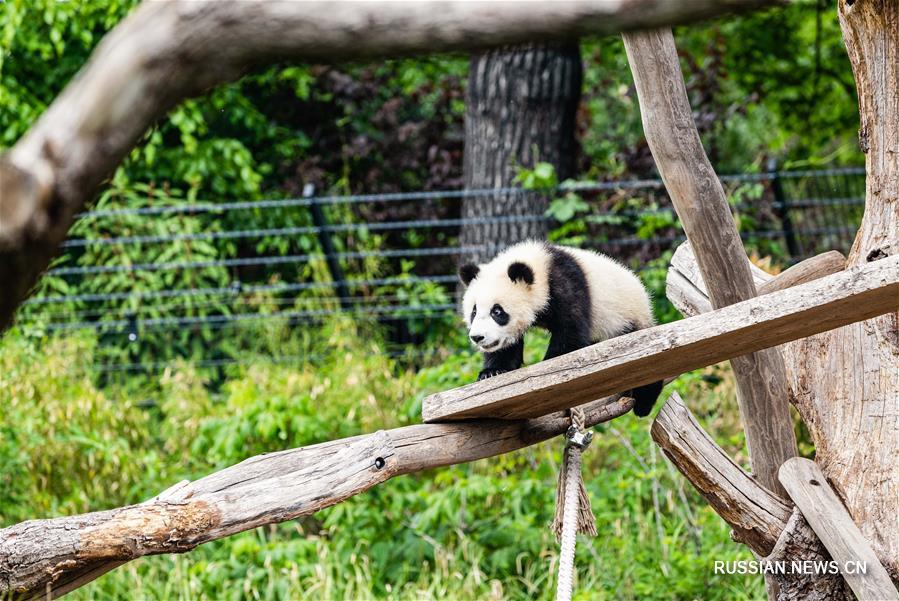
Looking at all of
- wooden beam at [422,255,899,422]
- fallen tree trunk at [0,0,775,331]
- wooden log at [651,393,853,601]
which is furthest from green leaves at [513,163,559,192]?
fallen tree trunk at [0,0,775,331]

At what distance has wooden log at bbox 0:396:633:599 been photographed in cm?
243

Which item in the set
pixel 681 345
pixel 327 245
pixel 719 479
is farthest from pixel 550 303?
pixel 327 245

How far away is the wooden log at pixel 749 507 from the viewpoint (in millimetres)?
3217

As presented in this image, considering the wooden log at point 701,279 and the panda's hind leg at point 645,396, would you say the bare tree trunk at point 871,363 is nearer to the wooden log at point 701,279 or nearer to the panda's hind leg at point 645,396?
the wooden log at point 701,279

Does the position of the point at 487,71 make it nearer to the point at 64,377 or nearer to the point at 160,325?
the point at 160,325

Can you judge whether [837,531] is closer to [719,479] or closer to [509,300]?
[719,479]

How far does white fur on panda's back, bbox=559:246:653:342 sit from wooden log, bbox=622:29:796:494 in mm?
506

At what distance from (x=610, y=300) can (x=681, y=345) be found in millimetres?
1039

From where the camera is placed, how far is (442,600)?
505cm

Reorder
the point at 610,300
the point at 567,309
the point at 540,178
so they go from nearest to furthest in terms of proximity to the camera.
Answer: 1. the point at 567,309
2. the point at 610,300
3. the point at 540,178

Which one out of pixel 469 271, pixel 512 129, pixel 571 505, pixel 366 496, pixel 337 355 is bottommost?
pixel 571 505

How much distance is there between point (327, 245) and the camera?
761 cm

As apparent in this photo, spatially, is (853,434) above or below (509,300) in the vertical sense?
below

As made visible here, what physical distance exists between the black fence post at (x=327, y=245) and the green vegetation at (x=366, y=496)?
1043 millimetres
